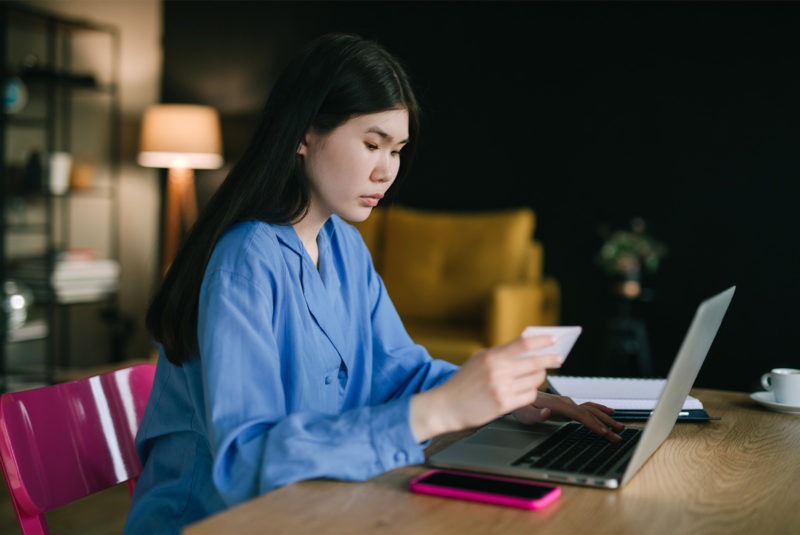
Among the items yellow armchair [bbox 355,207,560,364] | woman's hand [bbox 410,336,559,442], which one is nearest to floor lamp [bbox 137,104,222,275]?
yellow armchair [bbox 355,207,560,364]

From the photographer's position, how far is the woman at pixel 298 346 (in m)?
0.86

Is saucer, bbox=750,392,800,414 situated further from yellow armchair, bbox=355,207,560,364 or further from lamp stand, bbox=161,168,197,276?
lamp stand, bbox=161,168,197,276

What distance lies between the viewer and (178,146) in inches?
189

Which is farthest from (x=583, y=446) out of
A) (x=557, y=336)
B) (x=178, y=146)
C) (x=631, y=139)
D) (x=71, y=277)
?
(x=178, y=146)

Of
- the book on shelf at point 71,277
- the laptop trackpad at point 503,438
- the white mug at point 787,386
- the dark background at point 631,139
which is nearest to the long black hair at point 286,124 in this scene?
the laptop trackpad at point 503,438

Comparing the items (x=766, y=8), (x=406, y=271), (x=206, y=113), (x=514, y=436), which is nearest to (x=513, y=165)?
(x=406, y=271)

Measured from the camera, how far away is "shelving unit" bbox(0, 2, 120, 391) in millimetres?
4324

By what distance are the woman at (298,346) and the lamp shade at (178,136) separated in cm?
Result: 373

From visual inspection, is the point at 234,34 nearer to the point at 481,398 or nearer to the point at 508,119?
the point at 508,119

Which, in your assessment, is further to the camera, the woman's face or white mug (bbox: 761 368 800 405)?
white mug (bbox: 761 368 800 405)

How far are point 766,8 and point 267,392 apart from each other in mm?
3850

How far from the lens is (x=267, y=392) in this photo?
0.92 meters

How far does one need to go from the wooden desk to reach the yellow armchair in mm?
2861

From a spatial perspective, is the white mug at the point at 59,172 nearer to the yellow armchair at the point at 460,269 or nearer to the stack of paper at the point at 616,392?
the yellow armchair at the point at 460,269
